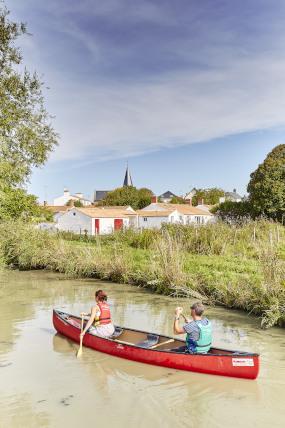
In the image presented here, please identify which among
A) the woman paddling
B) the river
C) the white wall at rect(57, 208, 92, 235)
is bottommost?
the river

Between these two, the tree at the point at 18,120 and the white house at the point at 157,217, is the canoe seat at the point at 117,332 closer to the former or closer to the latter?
the tree at the point at 18,120

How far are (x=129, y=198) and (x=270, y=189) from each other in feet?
130

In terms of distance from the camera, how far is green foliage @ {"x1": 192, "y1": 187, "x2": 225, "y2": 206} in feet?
294

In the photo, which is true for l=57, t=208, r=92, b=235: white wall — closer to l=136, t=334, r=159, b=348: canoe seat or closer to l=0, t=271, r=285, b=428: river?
l=0, t=271, r=285, b=428: river

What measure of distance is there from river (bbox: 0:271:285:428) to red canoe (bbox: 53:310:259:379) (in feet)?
0.52

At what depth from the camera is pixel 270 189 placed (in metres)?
41.8

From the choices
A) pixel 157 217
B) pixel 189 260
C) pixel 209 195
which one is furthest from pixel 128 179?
pixel 189 260

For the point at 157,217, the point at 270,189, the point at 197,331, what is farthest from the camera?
the point at 157,217

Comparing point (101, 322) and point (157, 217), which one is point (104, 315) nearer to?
point (101, 322)

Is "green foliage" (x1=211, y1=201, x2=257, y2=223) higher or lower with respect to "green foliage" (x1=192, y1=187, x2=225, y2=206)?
lower

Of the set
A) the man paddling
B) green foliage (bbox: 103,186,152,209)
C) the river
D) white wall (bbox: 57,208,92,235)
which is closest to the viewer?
the river

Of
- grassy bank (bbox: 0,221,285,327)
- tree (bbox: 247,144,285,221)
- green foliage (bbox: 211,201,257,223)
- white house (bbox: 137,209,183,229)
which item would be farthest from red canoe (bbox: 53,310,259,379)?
white house (bbox: 137,209,183,229)

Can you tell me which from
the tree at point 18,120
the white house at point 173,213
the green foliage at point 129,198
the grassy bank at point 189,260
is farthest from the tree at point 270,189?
the green foliage at point 129,198

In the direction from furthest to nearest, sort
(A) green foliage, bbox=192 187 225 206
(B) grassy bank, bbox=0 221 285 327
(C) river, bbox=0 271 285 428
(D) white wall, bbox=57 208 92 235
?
(A) green foliage, bbox=192 187 225 206 < (D) white wall, bbox=57 208 92 235 < (B) grassy bank, bbox=0 221 285 327 < (C) river, bbox=0 271 285 428
